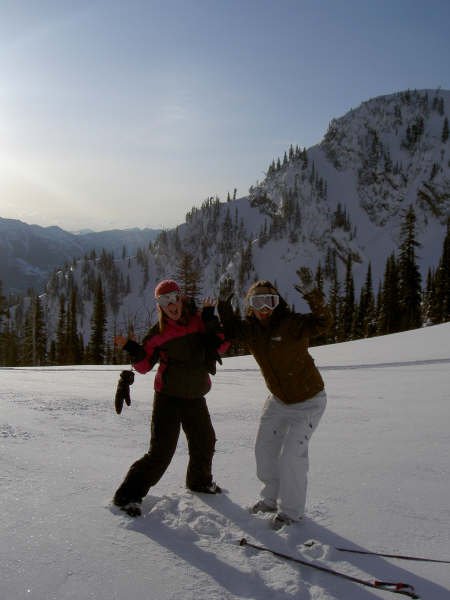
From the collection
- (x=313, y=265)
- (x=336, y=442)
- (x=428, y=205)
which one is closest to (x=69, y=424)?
(x=336, y=442)

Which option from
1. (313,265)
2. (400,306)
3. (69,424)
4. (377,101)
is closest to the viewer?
(69,424)

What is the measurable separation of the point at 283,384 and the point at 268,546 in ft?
3.95

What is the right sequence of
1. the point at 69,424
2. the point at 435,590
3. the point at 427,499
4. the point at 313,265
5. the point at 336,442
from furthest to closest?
the point at 313,265 < the point at 69,424 < the point at 336,442 < the point at 427,499 < the point at 435,590

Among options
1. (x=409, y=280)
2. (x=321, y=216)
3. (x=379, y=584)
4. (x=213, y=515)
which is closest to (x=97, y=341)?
(x=409, y=280)

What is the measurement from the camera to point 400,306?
171 ft

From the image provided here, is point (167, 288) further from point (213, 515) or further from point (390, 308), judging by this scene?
point (390, 308)

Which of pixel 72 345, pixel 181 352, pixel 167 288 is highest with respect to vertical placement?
pixel 167 288

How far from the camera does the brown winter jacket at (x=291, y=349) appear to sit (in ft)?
12.4

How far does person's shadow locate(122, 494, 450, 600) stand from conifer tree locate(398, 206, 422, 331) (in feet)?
162

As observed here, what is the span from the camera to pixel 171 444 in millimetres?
4043

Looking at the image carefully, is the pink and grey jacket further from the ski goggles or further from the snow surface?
the snow surface

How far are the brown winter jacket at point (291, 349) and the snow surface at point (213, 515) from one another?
1029mm

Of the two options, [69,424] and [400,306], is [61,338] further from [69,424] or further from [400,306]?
[69,424]

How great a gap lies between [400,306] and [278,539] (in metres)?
52.8
